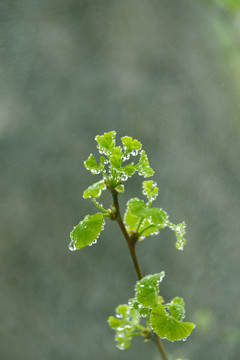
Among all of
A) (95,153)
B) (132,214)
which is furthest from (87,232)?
(95,153)

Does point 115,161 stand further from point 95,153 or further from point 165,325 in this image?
point 95,153

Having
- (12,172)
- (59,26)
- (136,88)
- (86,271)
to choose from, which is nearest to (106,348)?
(86,271)

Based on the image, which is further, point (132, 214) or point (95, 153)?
point (95, 153)

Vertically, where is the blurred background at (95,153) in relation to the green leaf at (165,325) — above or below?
above

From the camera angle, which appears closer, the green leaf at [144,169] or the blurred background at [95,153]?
the green leaf at [144,169]

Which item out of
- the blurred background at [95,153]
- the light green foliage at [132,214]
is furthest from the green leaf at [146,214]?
the blurred background at [95,153]

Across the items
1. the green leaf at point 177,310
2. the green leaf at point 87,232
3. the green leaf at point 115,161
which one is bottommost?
the green leaf at point 177,310

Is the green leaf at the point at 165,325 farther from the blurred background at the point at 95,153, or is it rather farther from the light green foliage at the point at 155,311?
the blurred background at the point at 95,153
